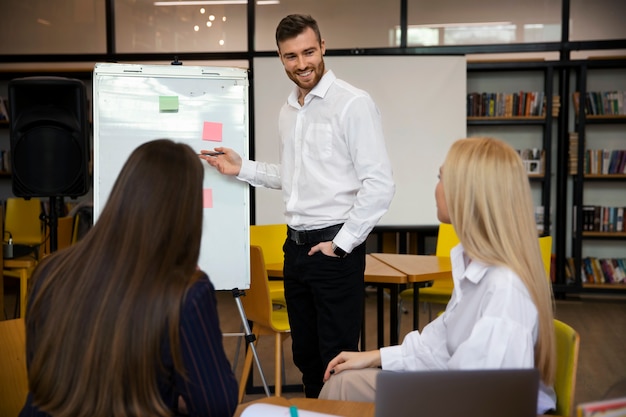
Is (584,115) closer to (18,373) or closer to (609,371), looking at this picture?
(609,371)

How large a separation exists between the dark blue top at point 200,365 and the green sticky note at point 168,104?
1.88 m

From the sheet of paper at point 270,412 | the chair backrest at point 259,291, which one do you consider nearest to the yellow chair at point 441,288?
the chair backrest at point 259,291

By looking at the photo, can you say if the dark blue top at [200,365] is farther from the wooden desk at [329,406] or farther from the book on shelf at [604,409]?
the book on shelf at [604,409]

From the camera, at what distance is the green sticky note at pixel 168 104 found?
3092mm

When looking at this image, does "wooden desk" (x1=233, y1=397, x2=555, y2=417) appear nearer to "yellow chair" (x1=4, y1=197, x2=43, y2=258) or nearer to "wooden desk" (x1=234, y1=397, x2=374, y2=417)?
"wooden desk" (x1=234, y1=397, x2=374, y2=417)

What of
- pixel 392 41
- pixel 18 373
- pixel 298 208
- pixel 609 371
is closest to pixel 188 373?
pixel 18 373

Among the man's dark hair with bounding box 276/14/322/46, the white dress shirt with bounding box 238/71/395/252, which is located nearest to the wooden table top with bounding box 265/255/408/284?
the white dress shirt with bounding box 238/71/395/252

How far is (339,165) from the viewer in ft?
8.87

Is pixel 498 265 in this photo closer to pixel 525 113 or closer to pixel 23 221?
pixel 525 113

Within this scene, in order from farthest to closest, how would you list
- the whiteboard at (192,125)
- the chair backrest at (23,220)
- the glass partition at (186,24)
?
the glass partition at (186,24) → the chair backrest at (23,220) → the whiteboard at (192,125)

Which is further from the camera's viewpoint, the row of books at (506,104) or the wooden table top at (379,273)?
the row of books at (506,104)

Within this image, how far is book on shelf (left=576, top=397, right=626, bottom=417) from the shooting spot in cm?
96

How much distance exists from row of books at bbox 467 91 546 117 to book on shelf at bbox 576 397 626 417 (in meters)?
5.95

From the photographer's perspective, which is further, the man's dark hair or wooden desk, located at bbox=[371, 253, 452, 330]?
wooden desk, located at bbox=[371, 253, 452, 330]
